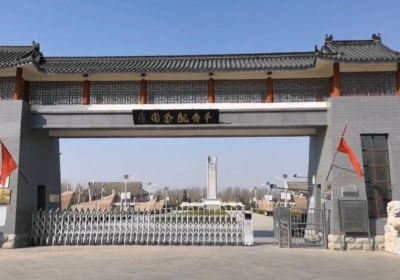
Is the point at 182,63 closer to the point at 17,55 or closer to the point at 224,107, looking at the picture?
the point at 224,107

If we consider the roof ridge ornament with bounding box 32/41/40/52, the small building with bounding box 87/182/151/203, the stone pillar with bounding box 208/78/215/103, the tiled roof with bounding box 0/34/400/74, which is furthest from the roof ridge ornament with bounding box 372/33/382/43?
the small building with bounding box 87/182/151/203

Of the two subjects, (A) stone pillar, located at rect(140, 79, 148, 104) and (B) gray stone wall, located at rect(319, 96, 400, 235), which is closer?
(B) gray stone wall, located at rect(319, 96, 400, 235)

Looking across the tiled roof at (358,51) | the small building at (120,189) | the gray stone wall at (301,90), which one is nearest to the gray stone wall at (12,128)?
the gray stone wall at (301,90)

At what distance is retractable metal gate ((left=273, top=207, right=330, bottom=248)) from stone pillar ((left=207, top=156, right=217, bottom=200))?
1579 cm

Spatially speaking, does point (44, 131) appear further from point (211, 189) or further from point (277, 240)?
point (211, 189)

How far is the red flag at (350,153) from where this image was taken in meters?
9.61

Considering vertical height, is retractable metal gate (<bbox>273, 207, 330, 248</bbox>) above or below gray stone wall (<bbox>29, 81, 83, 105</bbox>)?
below

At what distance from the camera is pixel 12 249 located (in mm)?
9914

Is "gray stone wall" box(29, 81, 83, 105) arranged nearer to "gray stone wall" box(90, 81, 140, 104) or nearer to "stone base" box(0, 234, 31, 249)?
"gray stone wall" box(90, 81, 140, 104)

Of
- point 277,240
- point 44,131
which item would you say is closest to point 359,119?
point 277,240

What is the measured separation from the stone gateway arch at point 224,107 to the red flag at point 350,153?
16 centimetres

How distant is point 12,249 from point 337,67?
9085 mm

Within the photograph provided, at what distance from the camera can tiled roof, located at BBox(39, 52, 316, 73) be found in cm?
1066

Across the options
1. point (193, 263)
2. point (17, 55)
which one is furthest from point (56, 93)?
point (193, 263)
